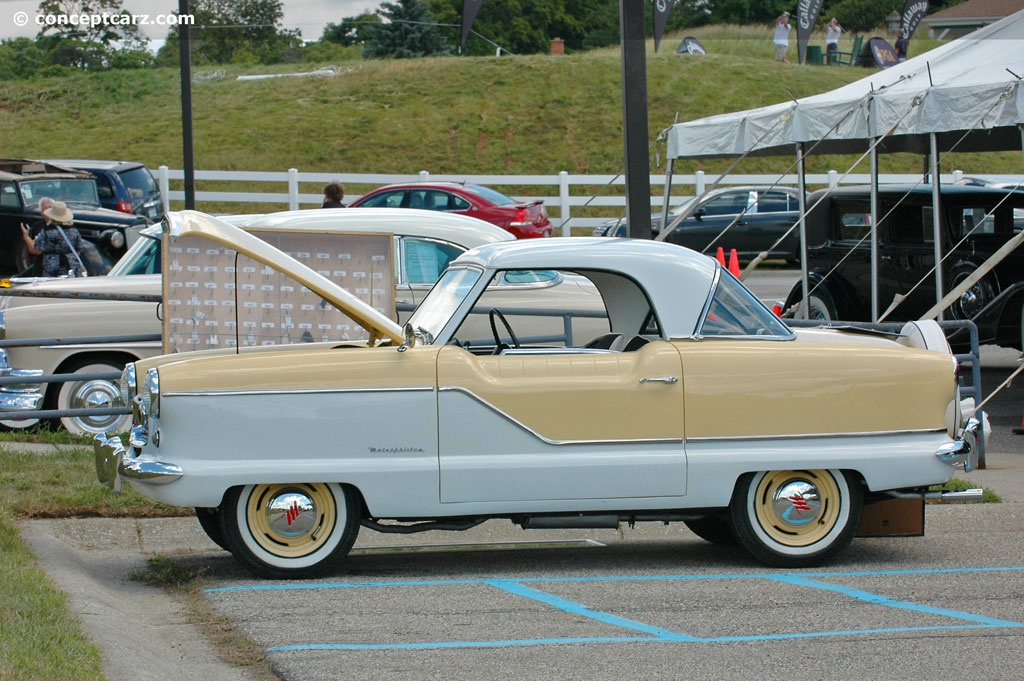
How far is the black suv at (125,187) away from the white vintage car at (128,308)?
11.2 meters

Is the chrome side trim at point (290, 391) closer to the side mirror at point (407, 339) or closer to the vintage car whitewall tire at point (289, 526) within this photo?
the side mirror at point (407, 339)

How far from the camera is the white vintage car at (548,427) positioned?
6.33 metres

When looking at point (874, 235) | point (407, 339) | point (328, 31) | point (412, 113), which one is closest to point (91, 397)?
point (407, 339)

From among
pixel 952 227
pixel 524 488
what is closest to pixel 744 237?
pixel 952 227

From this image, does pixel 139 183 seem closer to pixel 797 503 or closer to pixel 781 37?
pixel 797 503

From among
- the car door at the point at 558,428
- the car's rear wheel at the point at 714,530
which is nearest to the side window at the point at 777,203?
the car's rear wheel at the point at 714,530

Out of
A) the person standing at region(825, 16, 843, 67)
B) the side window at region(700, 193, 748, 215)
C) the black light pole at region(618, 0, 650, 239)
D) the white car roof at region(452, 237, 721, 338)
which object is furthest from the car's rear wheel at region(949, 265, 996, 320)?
the person standing at region(825, 16, 843, 67)

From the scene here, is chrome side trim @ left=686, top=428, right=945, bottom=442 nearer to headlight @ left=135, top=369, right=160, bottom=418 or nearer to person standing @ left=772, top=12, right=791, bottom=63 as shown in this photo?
headlight @ left=135, top=369, right=160, bottom=418

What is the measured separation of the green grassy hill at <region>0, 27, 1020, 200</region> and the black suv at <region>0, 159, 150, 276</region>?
17.3 meters

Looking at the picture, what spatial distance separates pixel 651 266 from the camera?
22.4 feet

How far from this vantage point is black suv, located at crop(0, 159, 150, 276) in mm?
20016

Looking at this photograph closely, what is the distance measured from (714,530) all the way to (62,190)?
17023mm

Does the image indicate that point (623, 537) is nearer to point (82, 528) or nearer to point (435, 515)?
point (435, 515)

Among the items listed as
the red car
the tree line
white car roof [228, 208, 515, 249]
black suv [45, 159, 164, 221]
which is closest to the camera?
white car roof [228, 208, 515, 249]
